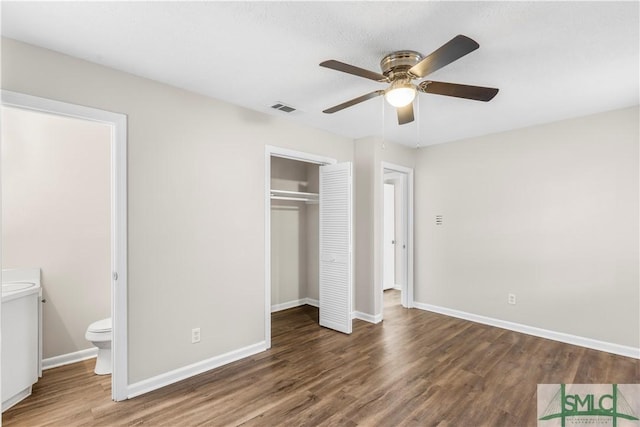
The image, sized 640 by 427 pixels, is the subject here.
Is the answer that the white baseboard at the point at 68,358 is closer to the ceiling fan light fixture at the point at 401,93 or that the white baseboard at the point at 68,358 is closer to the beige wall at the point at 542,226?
the ceiling fan light fixture at the point at 401,93

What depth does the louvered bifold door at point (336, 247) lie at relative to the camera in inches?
152

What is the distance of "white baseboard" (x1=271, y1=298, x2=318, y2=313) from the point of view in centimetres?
484

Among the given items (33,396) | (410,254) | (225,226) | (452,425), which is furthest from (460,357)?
(33,396)

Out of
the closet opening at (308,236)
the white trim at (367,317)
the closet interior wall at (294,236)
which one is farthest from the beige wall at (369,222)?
the closet interior wall at (294,236)

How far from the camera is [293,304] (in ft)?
16.7

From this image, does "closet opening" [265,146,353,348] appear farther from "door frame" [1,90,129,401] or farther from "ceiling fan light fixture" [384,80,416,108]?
"ceiling fan light fixture" [384,80,416,108]

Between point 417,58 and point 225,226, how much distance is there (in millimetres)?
2188

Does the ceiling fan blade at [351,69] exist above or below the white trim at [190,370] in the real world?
above

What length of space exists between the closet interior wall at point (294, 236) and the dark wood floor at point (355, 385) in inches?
49.0

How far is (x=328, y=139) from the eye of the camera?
13.6ft

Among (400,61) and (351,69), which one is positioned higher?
(400,61)

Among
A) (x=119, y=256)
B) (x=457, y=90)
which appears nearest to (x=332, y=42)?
(x=457, y=90)

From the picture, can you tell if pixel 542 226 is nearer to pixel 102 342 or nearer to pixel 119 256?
pixel 119 256

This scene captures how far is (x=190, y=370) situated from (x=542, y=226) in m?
4.12
